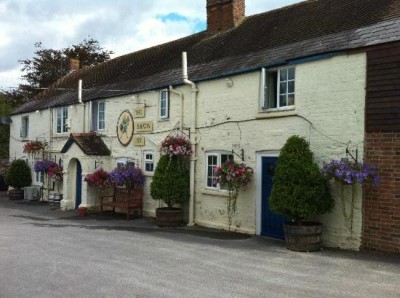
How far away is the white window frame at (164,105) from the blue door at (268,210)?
4888mm

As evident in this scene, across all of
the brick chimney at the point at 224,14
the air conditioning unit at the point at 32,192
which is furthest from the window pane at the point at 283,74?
the air conditioning unit at the point at 32,192

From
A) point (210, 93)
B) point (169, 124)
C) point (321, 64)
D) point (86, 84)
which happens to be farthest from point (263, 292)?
point (86, 84)

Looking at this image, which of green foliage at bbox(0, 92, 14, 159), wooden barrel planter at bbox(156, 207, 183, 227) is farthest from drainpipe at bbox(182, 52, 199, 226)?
green foliage at bbox(0, 92, 14, 159)

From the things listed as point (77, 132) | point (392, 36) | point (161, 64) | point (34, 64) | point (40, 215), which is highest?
point (34, 64)

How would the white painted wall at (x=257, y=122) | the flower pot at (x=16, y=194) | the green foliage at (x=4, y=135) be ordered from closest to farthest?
1. the white painted wall at (x=257, y=122)
2. the flower pot at (x=16, y=194)
3. the green foliage at (x=4, y=135)

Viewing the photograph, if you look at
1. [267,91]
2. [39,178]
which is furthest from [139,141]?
[39,178]

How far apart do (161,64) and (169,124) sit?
385 centimetres

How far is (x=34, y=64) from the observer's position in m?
37.8

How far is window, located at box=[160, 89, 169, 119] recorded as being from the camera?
15890 mm

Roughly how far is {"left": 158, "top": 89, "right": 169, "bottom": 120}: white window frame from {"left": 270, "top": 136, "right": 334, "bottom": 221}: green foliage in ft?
21.2

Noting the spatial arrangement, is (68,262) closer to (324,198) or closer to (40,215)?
(324,198)

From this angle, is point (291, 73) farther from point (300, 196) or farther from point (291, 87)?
point (300, 196)

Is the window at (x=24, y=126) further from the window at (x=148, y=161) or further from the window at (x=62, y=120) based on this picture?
the window at (x=148, y=161)

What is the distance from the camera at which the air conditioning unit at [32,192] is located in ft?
78.0
